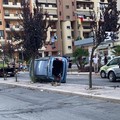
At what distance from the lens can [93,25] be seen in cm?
1812

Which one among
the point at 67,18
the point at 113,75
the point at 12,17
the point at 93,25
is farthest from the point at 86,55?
the point at 67,18

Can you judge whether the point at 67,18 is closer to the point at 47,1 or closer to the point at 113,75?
the point at 47,1

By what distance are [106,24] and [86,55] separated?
74.7ft

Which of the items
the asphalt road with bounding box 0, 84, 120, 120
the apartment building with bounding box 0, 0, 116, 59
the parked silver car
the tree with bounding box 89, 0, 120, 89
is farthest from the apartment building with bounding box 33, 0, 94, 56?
the asphalt road with bounding box 0, 84, 120, 120

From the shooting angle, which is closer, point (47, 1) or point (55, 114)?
point (55, 114)

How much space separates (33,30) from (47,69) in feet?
8.42

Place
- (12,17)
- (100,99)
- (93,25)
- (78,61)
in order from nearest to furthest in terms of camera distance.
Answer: (100,99)
(93,25)
(78,61)
(12,17)

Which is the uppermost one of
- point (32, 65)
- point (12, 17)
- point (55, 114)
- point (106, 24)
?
point (12, 17)

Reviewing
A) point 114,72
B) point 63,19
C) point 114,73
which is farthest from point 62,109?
point 63,19

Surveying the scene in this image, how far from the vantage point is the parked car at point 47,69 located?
23609mm

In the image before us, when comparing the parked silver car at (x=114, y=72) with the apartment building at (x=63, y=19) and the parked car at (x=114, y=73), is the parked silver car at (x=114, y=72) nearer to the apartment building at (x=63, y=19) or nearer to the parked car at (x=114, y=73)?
the parked car at (x=114, y=73)

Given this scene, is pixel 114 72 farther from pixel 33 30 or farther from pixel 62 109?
pixel 62 109

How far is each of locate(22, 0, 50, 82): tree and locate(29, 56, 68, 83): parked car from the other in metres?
0.69

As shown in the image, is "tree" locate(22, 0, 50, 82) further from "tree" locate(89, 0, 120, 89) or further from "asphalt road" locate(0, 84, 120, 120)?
"asphalt road" locate(0, 84, 120, 120)
